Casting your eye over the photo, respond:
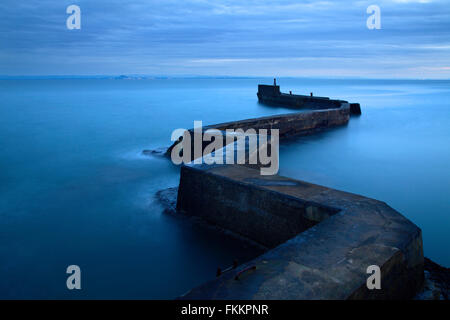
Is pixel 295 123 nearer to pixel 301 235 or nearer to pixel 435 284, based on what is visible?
pixel 435 284

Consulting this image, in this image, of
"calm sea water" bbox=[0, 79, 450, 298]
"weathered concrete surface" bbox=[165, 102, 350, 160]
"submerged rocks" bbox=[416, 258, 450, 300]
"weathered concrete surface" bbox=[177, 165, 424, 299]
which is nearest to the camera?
"weathered concrete surface" bbox=[177, 165, 424, 299]

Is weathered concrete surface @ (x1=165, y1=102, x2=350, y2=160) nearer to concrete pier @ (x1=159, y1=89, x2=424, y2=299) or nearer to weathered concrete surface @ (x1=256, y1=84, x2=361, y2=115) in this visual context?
concrete pier @ (x1=159, y1=89, x2=424, y2=299)

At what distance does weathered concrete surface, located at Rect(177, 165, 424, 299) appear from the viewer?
91.6 inches

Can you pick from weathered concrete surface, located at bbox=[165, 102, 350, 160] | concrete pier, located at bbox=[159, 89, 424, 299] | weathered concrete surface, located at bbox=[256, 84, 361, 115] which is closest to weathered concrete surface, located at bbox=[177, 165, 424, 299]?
concrete pier, located at bbox=[159, 89, 424, 299]

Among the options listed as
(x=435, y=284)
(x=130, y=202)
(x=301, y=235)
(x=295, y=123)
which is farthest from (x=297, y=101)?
(x=301, y=235)

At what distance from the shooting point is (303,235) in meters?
3.06

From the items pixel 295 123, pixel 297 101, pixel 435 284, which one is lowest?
pixel 435 284

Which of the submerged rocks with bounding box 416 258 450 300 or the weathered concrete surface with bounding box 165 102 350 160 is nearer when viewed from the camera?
the submerged rocks with bounding box 416 258 450 300

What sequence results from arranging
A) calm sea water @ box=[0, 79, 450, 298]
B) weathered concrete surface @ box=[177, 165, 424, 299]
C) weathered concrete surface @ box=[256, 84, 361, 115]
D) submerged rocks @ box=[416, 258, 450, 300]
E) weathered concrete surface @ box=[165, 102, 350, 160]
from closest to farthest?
weathered concrete surface @ box=[177, 165, 424, 299], submerged rocks @ box=[416, 258, 450, 300], calm sea water @ box=[0, 79, 450, 298], weathered concrete surface @ box=[165, 102, 350, 160], weathered concrete surface @ box=[256, 84, 361, 115]

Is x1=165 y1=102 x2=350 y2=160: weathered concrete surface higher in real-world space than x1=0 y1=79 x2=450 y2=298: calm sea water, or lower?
higher

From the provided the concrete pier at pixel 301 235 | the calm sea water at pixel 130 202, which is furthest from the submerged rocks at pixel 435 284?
the calm sea water at pixel 130 202
